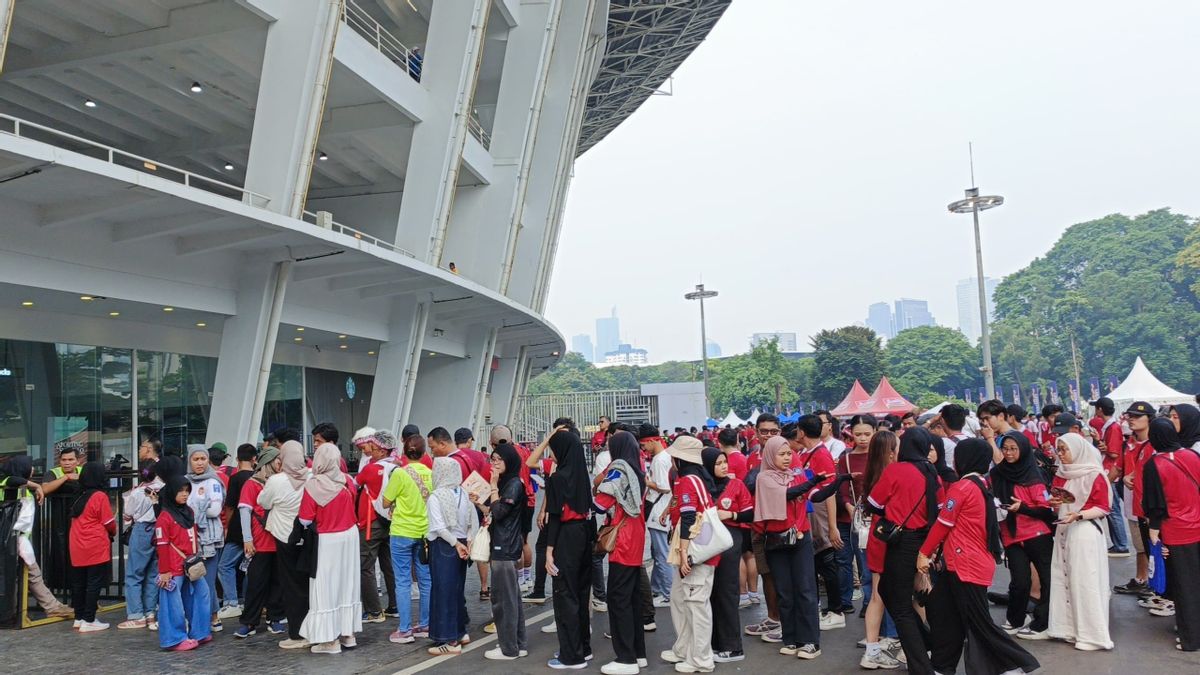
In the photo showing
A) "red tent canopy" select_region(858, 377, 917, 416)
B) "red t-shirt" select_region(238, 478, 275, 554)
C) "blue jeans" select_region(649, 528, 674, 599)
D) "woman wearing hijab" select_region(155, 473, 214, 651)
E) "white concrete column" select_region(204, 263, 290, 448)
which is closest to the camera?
"woman wearing hijab" select_region(155, 473, 214, 651)

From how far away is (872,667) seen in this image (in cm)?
621

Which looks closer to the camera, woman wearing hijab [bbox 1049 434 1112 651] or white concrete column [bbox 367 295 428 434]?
woman wearing hijab [bbox 1049 434 1112 651]

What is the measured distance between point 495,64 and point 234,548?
21190 millimetres

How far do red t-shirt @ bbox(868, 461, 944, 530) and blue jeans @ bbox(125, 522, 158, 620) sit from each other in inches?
266

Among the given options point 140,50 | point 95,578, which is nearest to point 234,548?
point 95,578

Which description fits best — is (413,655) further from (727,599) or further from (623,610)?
(727,599)

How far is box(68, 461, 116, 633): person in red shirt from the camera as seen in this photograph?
811 centimetres

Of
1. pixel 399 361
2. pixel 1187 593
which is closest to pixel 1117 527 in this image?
pixel 1187 593

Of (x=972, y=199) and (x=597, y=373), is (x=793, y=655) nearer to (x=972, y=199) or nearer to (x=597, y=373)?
(x=972, y=199)

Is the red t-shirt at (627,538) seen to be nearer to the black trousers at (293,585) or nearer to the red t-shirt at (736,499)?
the red t-shirt at (736,499)

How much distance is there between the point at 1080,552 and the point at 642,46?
37.9 meters

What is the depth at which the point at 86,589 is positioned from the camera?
8211mm

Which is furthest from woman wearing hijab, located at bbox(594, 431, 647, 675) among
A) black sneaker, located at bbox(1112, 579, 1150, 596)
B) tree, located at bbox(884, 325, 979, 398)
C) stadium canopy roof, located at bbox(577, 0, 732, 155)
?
tree, located at bbox(884, 325, 979, 398)

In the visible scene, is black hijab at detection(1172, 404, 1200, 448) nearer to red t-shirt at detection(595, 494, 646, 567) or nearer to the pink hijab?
the pink hijab
